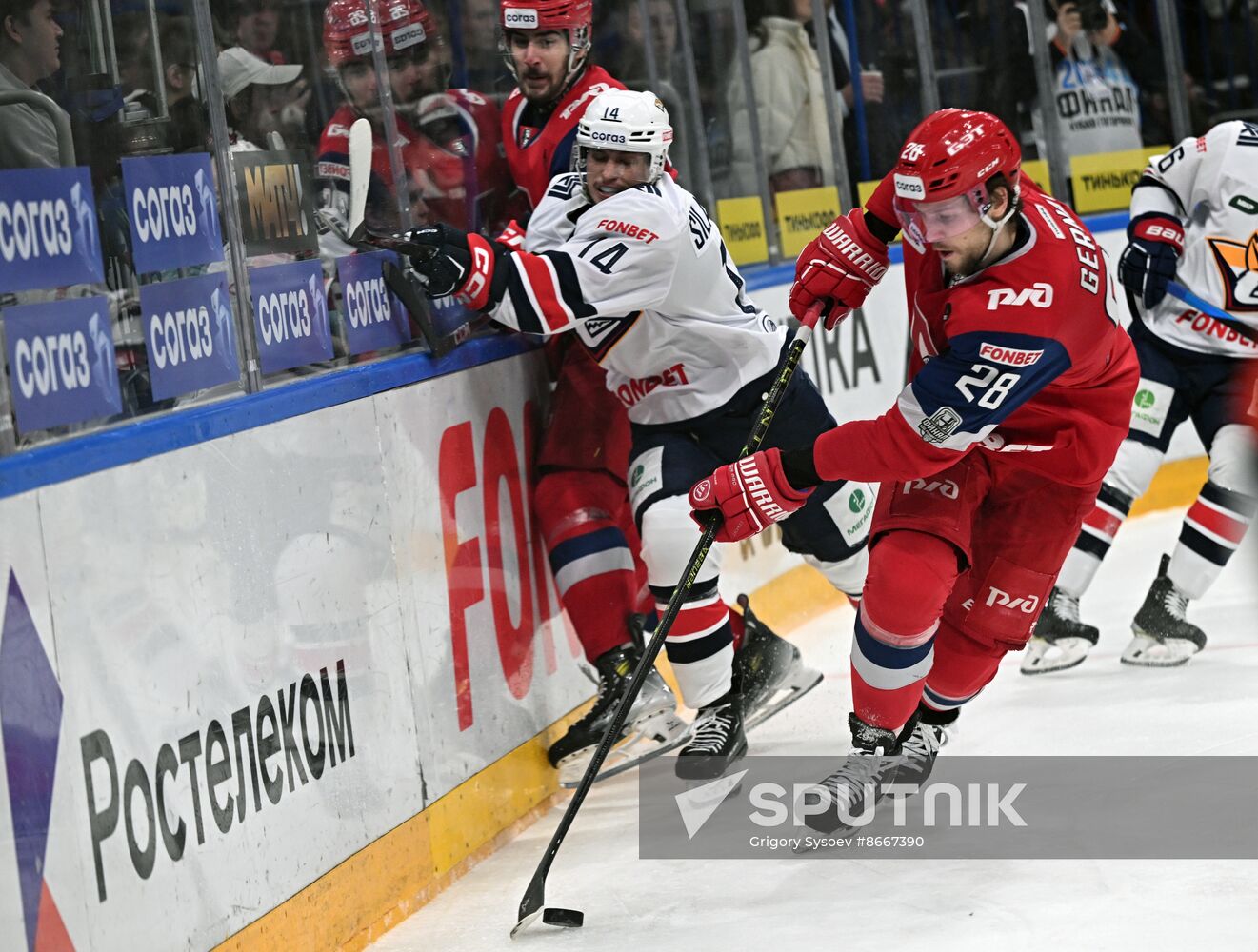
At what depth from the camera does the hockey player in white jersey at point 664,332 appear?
3.15m

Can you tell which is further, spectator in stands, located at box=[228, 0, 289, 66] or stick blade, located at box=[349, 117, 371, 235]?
stick blade, located at box=[349, 117, 371, 235]

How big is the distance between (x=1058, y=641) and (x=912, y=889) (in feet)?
4.96

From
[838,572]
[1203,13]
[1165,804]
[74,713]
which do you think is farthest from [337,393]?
[1203,13]

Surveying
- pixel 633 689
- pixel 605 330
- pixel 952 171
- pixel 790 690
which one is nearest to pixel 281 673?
pixel 633 689

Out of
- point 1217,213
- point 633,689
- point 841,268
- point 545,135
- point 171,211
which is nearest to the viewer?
point 171,211

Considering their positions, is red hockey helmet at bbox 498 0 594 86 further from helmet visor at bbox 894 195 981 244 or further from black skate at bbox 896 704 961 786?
black skate at bbox 896 704 961 786

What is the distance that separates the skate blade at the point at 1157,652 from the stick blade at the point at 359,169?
2212 mm

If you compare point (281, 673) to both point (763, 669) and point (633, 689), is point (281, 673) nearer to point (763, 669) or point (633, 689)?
point (633, 689)

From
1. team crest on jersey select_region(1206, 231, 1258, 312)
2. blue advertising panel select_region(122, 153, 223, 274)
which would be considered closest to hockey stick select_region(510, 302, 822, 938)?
blue advertising panel select_region(122, 153, 223, 274)

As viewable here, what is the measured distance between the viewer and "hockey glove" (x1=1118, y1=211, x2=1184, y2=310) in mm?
4121

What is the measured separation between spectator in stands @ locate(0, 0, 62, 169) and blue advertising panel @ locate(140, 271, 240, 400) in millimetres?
281

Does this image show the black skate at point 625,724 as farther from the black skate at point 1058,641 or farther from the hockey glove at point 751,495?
the black skate at point 1058,641

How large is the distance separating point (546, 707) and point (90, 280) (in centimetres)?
154

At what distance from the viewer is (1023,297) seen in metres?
2.71
